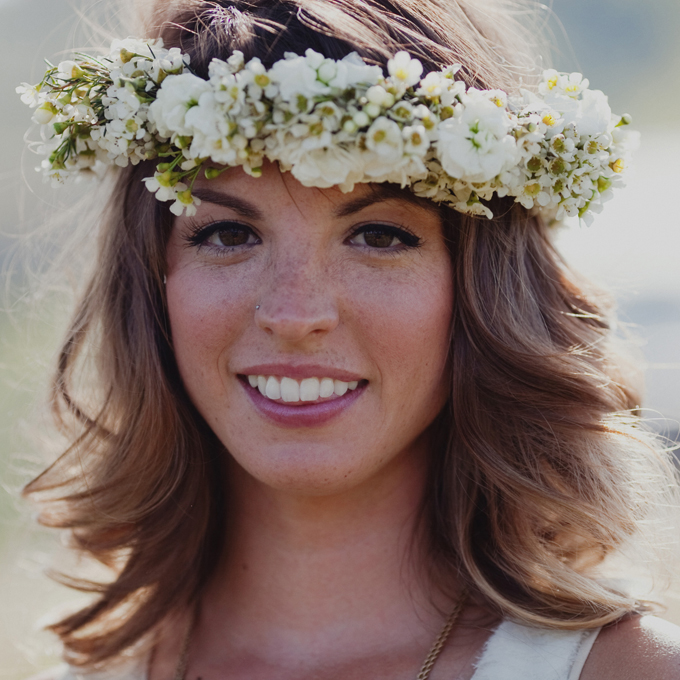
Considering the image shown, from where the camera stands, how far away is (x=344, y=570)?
2311mm

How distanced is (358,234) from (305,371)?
38 cm

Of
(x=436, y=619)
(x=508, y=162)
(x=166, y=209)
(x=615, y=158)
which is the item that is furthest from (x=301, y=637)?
(x=615, y=158)

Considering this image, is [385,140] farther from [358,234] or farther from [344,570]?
[344,570]

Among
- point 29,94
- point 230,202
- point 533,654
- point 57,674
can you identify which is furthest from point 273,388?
point 57,674

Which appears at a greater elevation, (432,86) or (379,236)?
(432,86)

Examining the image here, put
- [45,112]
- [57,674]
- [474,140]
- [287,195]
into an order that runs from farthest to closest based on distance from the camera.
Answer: [57,674], [45,112], [287,195], [474,140]

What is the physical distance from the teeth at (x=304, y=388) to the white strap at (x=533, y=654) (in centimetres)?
77

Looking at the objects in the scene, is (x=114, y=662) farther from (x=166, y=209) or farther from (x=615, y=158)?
(x=615, y=158)

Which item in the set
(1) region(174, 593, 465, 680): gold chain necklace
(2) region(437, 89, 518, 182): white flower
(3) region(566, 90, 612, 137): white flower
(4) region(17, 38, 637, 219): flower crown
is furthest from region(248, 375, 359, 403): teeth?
(3) region(566, 90, 612, 137): white flower

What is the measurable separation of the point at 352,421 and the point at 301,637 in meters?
0.70

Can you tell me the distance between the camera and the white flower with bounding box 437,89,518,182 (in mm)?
1851

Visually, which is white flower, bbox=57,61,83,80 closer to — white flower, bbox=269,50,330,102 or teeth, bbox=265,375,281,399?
white flower, bbox=269,50,330,102

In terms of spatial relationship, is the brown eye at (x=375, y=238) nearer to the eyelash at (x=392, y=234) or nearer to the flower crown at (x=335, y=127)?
the eyelash at (x=392, y=234)

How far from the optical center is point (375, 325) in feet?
6.57
